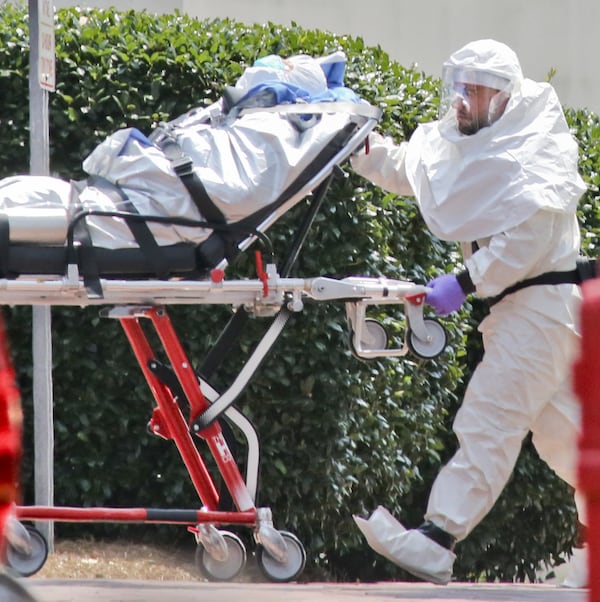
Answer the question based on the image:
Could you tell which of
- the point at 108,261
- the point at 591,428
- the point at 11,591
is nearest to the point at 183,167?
the point at 108,261

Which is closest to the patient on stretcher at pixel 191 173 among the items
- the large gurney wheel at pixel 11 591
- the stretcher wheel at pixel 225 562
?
the stretcher wheel at pixel 225 562

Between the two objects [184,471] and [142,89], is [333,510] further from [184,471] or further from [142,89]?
[142,89]

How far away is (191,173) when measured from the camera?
5258mm

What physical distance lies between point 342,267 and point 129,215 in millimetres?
1973

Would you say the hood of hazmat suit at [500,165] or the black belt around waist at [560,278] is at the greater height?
the hood of hazmat suit at [500,165]

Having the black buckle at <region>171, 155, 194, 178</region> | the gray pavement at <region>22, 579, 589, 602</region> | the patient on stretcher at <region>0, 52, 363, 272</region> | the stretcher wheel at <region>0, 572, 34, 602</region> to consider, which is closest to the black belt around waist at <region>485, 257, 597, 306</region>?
A: the patient on stretcher at <region>0, 52, 363, 272</region>

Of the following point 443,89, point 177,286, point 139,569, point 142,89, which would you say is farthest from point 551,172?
point 139,569

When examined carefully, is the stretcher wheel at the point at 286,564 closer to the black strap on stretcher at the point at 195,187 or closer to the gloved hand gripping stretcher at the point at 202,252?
the gloved hand gripping stretcher at the point at 202,252

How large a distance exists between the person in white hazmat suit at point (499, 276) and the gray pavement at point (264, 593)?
19 cm

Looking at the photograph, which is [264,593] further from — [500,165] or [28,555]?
[500,165]

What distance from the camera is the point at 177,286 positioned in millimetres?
5109

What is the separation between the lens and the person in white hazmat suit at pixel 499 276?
546 cm

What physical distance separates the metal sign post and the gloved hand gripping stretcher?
0.82 meters

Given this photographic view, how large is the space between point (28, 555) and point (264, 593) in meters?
0.98
